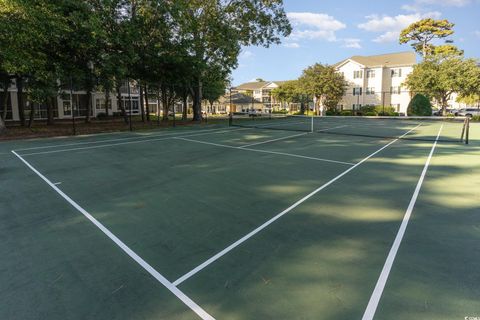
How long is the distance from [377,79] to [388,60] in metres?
3.89

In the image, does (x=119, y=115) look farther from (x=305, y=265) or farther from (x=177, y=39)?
(x=305, y=265)

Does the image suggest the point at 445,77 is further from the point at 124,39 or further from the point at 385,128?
the point at 124,39

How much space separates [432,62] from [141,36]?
114 feet

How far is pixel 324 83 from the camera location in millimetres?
44844

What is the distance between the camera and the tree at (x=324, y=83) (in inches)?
1761

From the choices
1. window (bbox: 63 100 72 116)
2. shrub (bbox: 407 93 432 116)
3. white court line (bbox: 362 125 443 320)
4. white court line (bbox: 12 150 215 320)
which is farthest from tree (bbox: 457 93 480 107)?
window (bbox: 63 100 72 116)

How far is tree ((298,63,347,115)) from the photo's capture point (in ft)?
147

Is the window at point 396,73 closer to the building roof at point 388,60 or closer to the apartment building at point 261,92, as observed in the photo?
the building roof at point 388,60

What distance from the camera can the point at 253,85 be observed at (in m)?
96.0

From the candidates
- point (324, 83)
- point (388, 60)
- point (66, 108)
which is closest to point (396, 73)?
point (388, 60)

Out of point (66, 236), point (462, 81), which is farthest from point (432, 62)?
point (66, 236)

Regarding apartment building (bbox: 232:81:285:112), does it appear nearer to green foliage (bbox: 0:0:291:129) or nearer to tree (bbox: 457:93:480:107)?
tree (bbox: 457:93:480:107)

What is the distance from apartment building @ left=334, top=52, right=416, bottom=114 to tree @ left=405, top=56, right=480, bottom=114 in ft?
25.9

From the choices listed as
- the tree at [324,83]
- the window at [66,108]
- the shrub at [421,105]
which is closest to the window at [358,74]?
the tree at [324,83]
